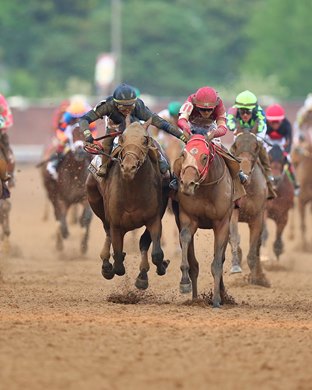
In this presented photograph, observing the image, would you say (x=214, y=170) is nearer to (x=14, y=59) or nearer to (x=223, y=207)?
(x=223, y=207)

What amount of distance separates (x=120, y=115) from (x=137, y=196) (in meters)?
0.90

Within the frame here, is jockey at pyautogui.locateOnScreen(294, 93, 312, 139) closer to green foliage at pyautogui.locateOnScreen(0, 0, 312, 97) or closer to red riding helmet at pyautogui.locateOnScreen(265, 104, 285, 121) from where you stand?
red riding helmet at pyautogui.locateOnScreen(265, 104, 285, 121)

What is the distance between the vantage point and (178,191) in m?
12.8

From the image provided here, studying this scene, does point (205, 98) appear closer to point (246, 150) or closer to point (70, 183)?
point (246, 150)

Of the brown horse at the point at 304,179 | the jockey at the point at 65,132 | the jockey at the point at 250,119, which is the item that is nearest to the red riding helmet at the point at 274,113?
the jockey at the point at 250,119

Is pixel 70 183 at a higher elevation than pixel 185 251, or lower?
higher

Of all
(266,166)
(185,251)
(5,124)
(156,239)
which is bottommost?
(185,251)

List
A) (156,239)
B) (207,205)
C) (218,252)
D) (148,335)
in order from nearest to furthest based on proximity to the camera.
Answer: (148,335) → (207,205) → (218,252) → (156,239)

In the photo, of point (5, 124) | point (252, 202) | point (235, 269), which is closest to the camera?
point (235, 269)

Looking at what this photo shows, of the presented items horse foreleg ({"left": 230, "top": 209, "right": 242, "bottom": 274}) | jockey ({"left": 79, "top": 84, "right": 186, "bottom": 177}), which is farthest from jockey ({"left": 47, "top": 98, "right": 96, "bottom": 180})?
jockey ({"left": 79, "top": 84, "right": 186, "bottom": 177})

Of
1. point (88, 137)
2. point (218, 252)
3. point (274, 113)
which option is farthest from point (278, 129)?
point (218, 252)

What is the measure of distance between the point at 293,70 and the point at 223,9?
33.1 ft

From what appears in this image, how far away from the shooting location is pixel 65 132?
19969 millimetres

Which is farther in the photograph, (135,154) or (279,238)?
(279,238)
